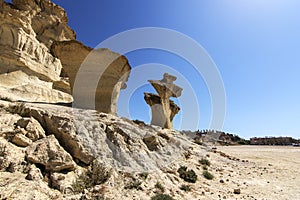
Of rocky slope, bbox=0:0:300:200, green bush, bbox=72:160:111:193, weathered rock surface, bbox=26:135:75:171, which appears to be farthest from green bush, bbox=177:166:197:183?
weathered rock surface, bbox=26:135:75:171

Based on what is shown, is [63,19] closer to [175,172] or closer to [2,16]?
[2,16]

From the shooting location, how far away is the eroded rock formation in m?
20.9

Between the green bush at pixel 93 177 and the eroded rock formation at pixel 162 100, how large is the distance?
15.6 meters

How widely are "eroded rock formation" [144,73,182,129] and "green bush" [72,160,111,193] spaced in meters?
15.6

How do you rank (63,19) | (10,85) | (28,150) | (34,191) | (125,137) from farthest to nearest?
1. (63,19)
2. (10,85)
3. (125,137)
4. (28,150)
5. (34,191)

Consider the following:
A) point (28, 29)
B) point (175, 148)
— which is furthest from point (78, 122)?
point (28, 29)

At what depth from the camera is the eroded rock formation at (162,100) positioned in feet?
68.5

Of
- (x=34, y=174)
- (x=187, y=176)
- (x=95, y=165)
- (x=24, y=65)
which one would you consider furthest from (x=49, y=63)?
(x=187, y=176)

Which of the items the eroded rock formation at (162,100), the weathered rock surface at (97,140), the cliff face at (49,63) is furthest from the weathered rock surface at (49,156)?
the eroded rock formation at (162,100)

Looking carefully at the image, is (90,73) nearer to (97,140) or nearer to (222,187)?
(97,140)

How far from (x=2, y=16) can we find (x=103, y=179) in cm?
2612

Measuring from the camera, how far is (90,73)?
1134 centimetres

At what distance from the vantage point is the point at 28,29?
78.4 feet

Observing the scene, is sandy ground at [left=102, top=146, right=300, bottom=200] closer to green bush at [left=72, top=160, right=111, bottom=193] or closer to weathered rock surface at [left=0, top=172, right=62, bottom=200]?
green bush at [left=72, top=160, right=111, bottom=193]
